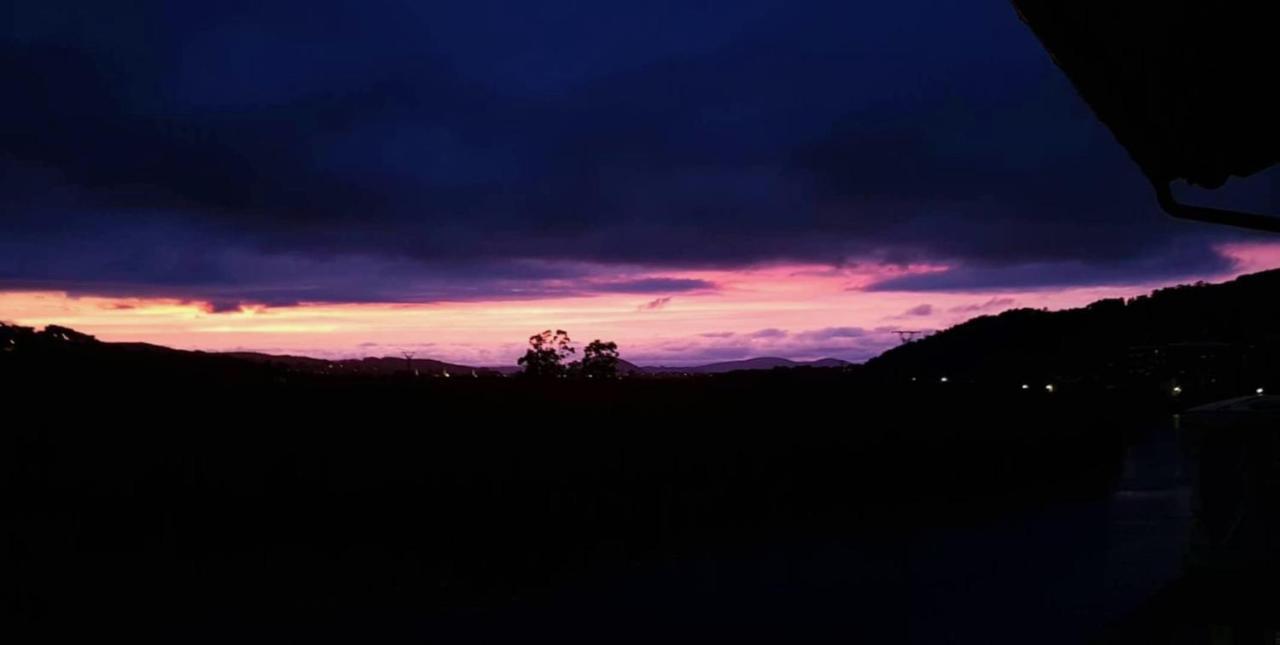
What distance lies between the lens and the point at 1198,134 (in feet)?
14.5

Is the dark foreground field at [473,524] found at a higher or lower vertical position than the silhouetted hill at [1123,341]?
lower

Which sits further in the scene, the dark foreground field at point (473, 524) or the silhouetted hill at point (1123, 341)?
the silhouetted hill at point (1123, 341)

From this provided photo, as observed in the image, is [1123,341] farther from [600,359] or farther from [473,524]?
[473,524]

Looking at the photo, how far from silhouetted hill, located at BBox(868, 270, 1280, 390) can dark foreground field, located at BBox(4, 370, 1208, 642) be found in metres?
16.1

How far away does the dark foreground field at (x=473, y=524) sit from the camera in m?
7.34

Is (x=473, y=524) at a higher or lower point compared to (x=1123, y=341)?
lower

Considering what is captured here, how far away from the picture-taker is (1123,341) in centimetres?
4503

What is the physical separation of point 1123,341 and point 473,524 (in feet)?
139

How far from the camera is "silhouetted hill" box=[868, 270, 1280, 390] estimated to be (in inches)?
1276

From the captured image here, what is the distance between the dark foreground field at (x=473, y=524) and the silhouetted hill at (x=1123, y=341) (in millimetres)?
16126

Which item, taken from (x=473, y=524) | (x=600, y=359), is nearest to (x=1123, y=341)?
(x=600, y=359)

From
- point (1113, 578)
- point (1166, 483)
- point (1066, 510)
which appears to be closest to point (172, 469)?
point (1113, 578)

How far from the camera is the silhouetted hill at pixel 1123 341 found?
3241cm

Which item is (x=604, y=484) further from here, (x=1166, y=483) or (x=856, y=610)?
(x=1166, y=483)
